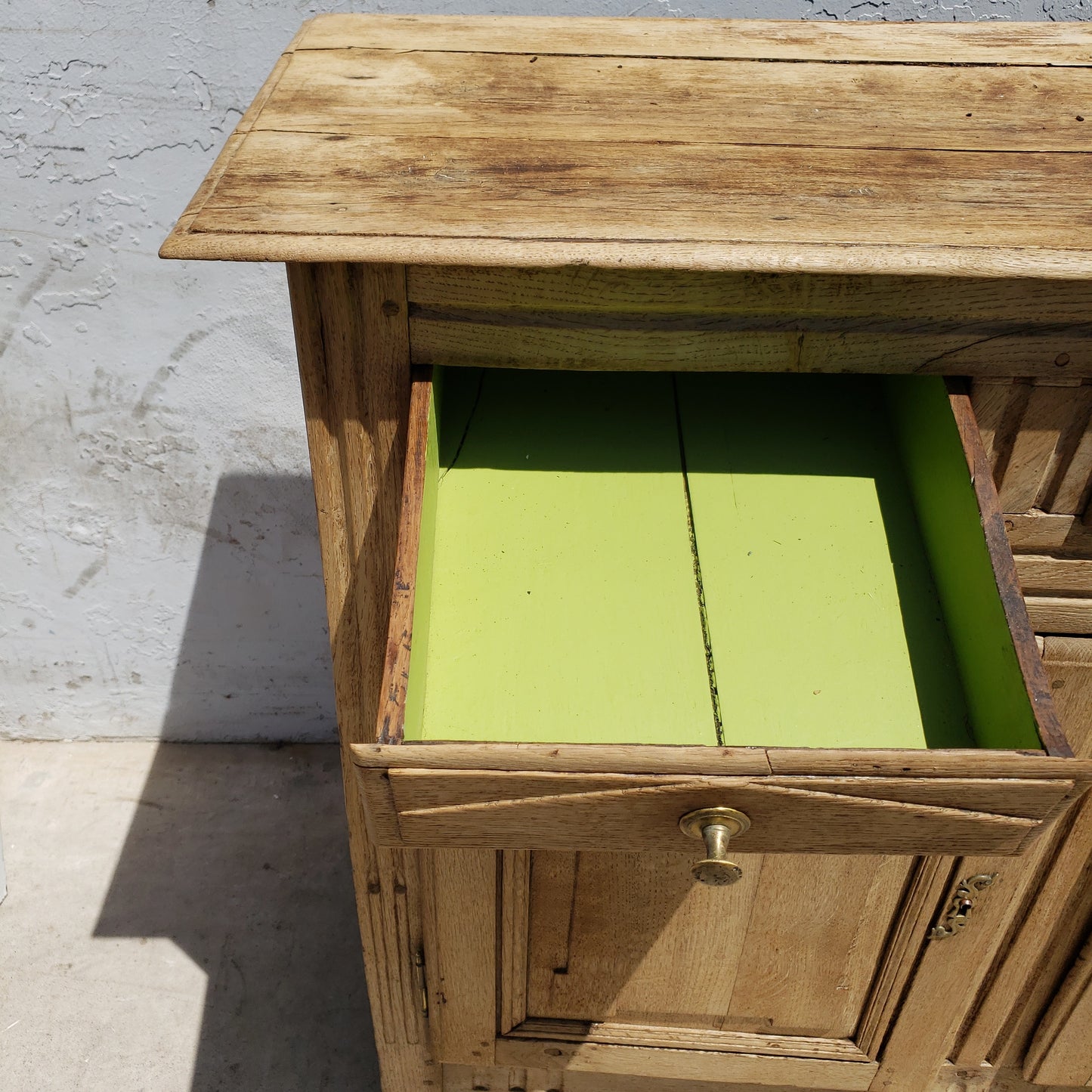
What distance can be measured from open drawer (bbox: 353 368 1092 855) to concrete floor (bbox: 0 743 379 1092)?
5.22 ft

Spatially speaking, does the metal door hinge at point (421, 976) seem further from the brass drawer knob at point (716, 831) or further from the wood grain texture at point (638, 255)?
the wood grain texture at point (638, 255)

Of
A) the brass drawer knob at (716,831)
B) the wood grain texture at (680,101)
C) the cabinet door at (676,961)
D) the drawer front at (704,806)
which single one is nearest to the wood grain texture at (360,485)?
the cabinet door at (676,961)

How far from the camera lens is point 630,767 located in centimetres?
93

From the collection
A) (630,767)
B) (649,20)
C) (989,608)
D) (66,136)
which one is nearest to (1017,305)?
(989,608)

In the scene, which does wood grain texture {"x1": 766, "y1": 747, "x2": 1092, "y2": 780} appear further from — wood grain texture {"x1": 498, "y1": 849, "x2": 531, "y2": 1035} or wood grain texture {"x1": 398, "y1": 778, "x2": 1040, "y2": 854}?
wood grain texture {"x1": 498, "y1": 849, "x2": 531, "y2": 1035}

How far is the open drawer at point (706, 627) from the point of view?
3.04 ft

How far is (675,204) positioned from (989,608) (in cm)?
53

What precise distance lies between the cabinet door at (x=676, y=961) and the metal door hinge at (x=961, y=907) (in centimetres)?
1

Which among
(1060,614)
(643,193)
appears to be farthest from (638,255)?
(1060,614)

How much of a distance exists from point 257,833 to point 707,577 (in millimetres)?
2020

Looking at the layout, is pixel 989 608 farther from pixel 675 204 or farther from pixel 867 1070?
pixel 867 1070

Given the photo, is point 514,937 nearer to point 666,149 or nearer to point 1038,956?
point 1038,956

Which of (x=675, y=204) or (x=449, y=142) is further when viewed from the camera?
(x=449, y=142)

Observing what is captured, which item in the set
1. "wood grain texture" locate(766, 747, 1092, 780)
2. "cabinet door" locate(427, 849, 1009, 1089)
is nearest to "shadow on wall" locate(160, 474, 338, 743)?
"cabinet door" locate(427, 849, 1009, 1089)
